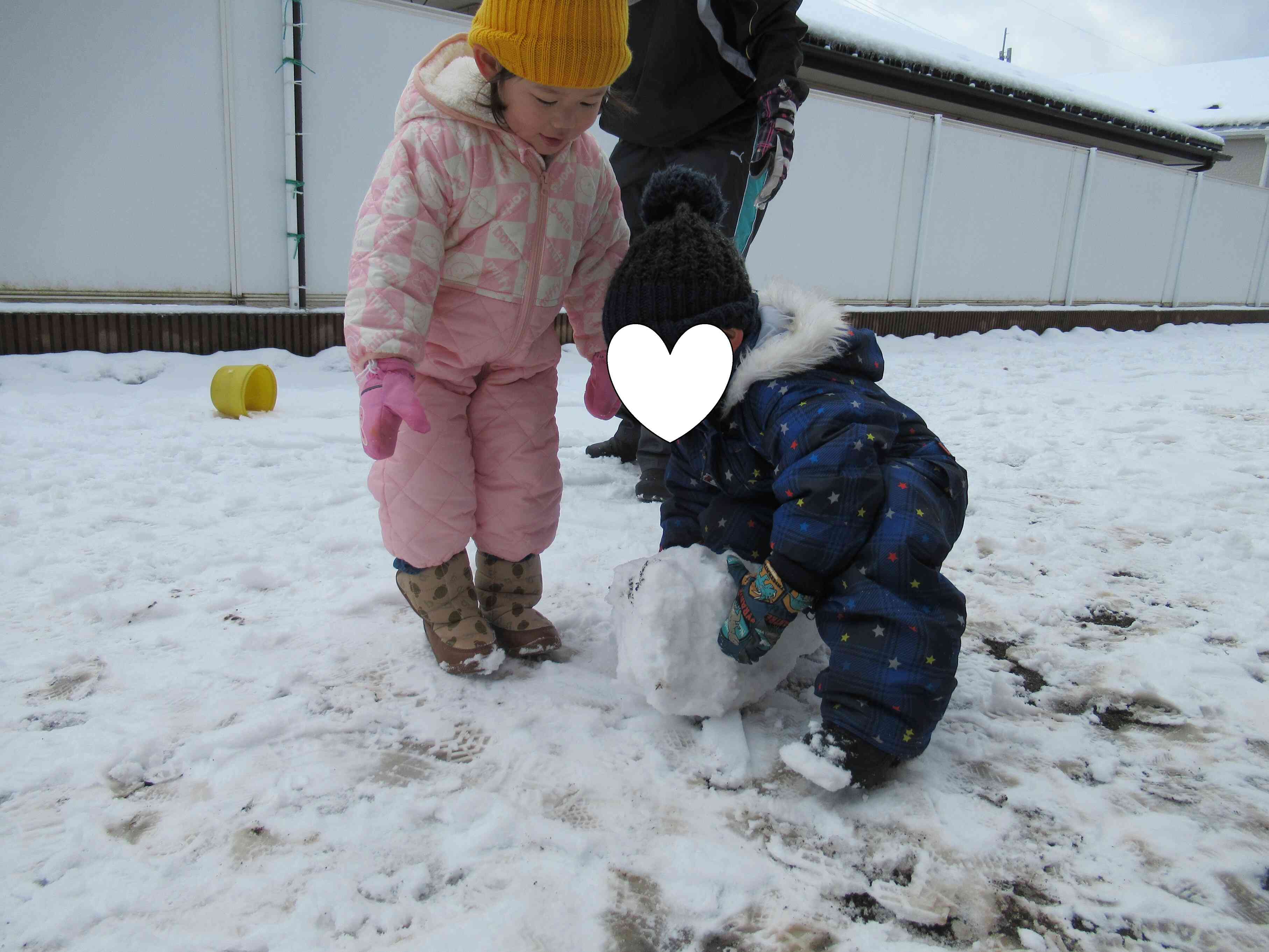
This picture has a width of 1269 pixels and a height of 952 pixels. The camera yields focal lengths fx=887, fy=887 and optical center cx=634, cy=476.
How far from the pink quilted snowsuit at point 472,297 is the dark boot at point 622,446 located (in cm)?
120

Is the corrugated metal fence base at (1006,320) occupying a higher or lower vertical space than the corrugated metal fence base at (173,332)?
higher

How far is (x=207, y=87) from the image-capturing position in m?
4.50

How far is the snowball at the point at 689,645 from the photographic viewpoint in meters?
1.45

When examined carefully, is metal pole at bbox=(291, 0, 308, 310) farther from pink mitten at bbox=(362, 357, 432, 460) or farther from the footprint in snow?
pink mitten at bbox=(362, 357, 432, 460)

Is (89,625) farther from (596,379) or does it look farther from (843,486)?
(843,486)

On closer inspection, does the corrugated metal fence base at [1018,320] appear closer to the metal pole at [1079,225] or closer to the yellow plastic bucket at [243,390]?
the metal pole at [1079,225]

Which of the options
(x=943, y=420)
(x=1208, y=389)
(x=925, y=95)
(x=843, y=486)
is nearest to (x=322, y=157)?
(x=943, y=420)

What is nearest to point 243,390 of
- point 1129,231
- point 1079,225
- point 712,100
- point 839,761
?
point 712,100

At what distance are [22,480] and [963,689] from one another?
250 cm

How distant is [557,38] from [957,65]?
8.55 m

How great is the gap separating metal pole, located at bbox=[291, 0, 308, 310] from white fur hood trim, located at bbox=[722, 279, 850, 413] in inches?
157

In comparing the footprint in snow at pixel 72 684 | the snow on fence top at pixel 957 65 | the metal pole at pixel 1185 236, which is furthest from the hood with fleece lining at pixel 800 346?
the metal pole at pixel 1185 236

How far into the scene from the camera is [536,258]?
5.37 ft

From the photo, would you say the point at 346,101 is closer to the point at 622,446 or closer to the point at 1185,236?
the point at 622,446
